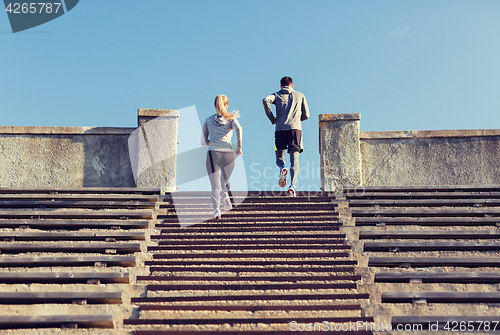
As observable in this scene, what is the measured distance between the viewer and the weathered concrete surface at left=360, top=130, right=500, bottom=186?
827cm

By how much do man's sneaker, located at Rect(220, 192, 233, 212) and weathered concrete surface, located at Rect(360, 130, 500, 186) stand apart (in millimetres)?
2978

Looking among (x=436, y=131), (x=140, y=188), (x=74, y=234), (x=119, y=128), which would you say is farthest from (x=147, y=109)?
(x=436, y=131)

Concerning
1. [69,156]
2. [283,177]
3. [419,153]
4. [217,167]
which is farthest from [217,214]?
[419,153]

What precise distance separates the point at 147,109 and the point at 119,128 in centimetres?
71

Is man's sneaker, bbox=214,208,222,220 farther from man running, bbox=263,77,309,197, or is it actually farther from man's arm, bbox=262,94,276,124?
man's arm, bbox=262,94,276,124

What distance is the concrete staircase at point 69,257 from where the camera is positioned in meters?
4.52

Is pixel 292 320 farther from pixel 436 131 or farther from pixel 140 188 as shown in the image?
pixel 436 131

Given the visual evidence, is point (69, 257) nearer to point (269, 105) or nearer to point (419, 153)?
point (269, 105)

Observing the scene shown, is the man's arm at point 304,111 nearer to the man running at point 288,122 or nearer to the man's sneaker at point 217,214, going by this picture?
the man running at point 288,122

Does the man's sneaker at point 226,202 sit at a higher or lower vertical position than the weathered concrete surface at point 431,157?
lower

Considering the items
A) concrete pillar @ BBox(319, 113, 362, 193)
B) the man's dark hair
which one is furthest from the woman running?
concrete pillar @ BBox(319, 113, 362, 193)

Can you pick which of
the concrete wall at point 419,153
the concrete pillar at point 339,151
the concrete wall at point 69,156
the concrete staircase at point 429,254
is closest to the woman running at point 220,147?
the concrete staircase at point 429,254

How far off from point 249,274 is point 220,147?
2.03 meters

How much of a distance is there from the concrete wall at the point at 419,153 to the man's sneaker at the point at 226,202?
2.41 meters
